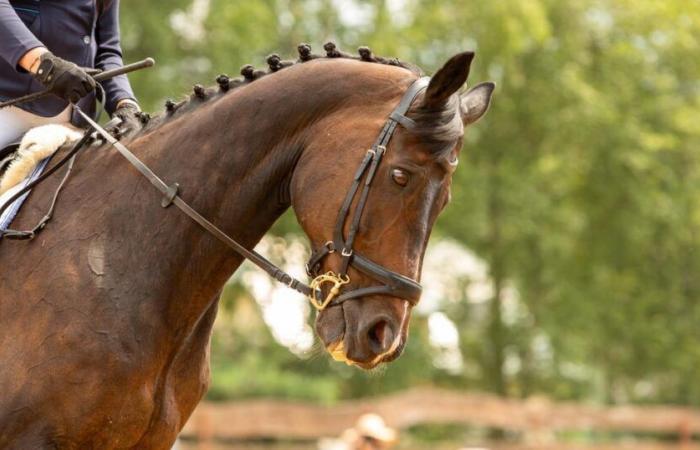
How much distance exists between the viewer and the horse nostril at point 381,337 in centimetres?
429

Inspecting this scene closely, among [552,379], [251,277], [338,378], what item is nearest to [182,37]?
[251,277]

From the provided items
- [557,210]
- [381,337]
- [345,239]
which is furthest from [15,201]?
[557,210]

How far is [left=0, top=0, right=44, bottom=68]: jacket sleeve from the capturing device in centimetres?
488

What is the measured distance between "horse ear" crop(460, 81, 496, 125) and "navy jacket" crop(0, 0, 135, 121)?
163 centimetres

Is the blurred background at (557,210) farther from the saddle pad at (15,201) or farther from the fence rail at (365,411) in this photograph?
the saddle pad at (15,201)

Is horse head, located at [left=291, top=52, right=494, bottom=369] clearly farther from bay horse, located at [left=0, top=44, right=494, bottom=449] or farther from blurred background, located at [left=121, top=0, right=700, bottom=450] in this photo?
blurred background, located at [left=121, top=0, right=700, bottom=450]

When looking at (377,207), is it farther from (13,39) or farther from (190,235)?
(13,39)

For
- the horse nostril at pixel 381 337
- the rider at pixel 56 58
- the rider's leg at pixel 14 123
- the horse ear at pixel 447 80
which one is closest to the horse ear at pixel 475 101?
the horse ear at pixel 447 80

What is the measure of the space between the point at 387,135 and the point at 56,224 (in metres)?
1.32

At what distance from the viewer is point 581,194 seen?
94.5 feet

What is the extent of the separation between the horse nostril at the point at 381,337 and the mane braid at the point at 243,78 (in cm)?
111

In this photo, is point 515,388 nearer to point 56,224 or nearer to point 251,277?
point 251,277

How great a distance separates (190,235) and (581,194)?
24.9 m

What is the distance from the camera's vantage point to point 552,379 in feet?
101
